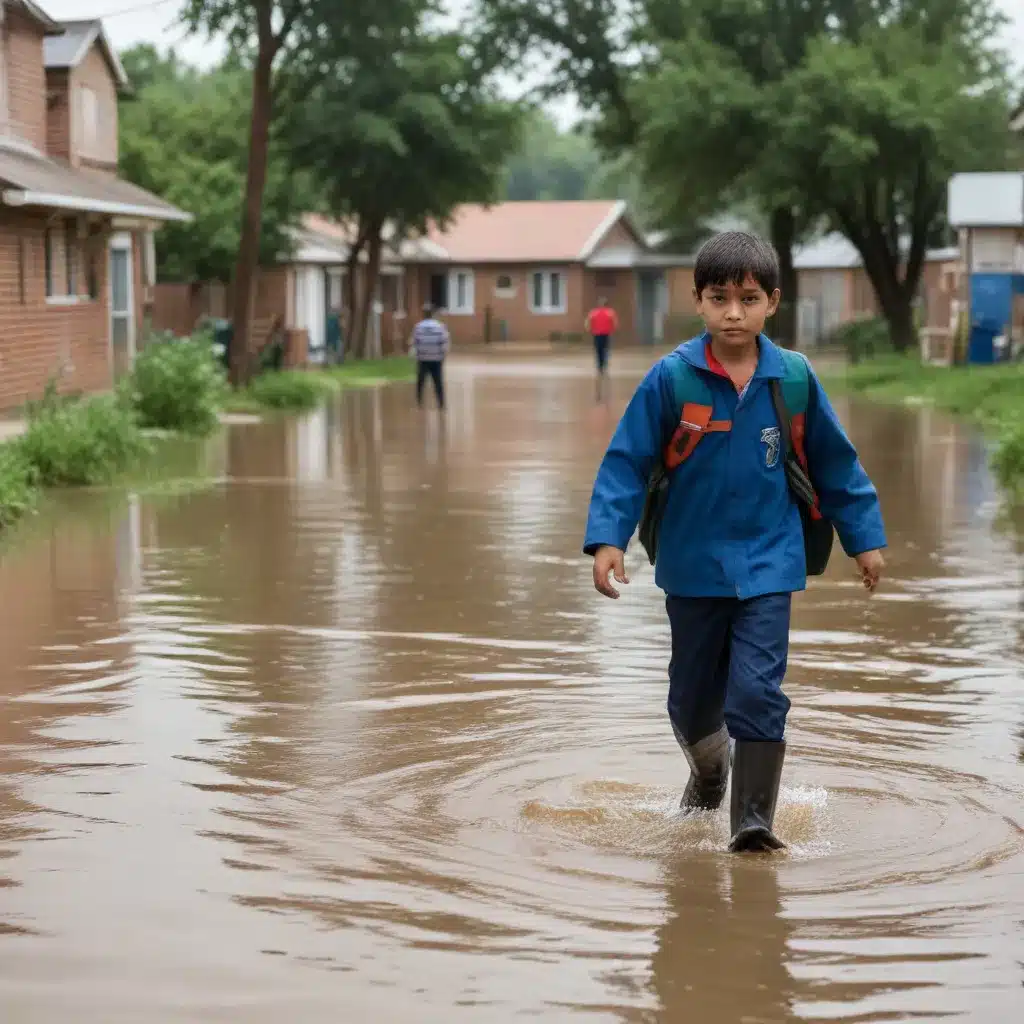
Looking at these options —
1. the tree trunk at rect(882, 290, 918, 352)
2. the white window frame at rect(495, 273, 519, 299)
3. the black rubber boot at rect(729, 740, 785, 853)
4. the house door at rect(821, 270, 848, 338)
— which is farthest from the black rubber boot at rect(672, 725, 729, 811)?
the house door at rect(821, 270, 848, 338)

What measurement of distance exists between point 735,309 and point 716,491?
54cm

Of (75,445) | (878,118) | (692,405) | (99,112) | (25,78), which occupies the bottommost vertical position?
(75,445)

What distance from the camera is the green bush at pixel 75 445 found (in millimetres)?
17594

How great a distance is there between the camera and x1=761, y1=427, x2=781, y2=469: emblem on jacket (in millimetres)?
6340

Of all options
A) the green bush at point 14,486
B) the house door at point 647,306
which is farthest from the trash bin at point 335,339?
the green bush at point 14,486

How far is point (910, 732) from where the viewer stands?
812cm

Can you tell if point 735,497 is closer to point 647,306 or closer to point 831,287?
point 647,306

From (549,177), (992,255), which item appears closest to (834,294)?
(992,255)

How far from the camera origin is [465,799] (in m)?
7.04

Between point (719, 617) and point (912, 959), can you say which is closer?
point (912, 959)

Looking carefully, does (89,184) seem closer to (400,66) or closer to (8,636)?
(400,66)

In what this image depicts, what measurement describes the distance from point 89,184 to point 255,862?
2695 cm

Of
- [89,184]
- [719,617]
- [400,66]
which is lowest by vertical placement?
[719,617]

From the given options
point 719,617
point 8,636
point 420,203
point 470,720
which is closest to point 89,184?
point 420,203
